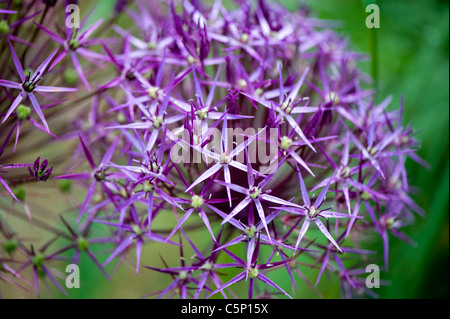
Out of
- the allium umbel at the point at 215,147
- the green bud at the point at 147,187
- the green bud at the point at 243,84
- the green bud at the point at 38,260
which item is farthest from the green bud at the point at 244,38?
the green bud at the point at 38,260

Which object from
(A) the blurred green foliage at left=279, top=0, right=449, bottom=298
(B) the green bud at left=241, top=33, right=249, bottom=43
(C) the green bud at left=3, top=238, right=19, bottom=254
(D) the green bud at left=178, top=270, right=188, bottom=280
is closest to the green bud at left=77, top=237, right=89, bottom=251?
(C) the green bud at left=3, top=238, right=19, bottom=254

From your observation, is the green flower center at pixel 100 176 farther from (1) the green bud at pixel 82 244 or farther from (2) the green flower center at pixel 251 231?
(2) the green flower center at pixel 251 231

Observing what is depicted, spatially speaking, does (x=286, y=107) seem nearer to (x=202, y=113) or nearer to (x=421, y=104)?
(x=202, y=113)

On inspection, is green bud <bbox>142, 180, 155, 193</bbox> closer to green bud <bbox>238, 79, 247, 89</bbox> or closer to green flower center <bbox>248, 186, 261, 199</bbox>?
green flower center <bbox>248, 186, 261, 199</bbox>

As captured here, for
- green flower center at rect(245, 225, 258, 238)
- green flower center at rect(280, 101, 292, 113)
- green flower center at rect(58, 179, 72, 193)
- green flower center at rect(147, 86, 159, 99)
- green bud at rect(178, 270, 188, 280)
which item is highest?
green flower center at rect(147, 86, 159, 99)

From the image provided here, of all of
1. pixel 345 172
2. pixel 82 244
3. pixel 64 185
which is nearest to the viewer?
pixel 345 172

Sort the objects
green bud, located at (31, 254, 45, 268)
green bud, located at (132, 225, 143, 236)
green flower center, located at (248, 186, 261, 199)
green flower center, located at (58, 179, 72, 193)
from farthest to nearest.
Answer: green flower center, located at (58, 179, 72, 193), green bud, located at (31, 254, 45, 268), green bud, located at (132, 225, 143, 236), green flower center, located at (248, 186, 261, 199)

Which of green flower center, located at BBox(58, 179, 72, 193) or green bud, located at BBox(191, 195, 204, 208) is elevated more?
green flower center, located at BBox(58, 179, 72, 193)

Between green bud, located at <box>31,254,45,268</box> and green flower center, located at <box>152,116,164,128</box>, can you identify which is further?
green bud, located at <box>31,254,45,268</box>

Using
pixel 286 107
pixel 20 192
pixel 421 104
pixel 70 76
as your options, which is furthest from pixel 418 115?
pixel 20 192

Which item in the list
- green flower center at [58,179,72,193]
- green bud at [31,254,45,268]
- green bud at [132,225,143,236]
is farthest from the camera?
green flower center at [58,179,72,193]
